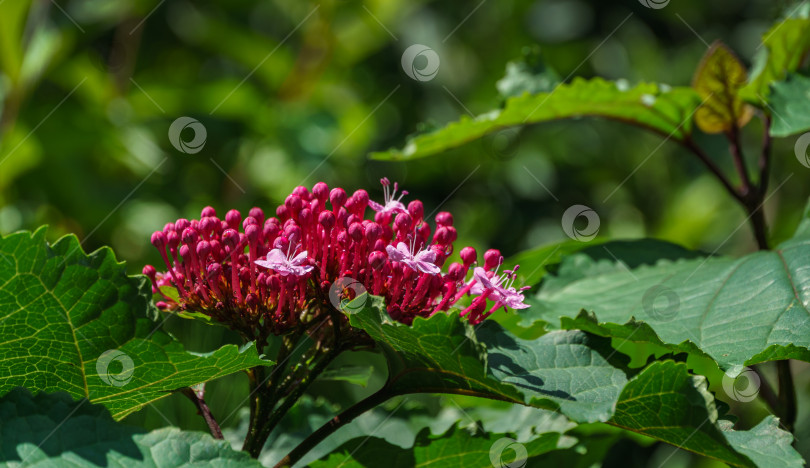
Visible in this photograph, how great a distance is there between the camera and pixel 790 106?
1.85 meters

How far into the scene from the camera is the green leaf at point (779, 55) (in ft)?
6.45

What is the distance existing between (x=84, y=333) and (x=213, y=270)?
25 cm

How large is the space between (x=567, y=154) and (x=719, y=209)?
2.96 feet

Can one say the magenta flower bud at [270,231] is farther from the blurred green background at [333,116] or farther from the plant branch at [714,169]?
the plant branch at [714,169]

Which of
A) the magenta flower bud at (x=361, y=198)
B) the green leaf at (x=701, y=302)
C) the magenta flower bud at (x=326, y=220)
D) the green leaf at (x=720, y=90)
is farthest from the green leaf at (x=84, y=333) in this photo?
the green leaf at (x=720, y=90)

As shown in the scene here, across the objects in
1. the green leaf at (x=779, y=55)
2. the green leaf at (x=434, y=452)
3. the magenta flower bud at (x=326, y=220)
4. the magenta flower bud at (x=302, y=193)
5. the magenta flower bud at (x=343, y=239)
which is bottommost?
the green leaf at (x=434, y=452)

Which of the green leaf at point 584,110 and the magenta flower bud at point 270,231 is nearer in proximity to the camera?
the magenta flower bud at point 270,231

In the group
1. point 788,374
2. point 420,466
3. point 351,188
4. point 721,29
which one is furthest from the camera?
point 721,29

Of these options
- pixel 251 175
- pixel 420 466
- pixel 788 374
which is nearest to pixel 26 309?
pixel 420 466

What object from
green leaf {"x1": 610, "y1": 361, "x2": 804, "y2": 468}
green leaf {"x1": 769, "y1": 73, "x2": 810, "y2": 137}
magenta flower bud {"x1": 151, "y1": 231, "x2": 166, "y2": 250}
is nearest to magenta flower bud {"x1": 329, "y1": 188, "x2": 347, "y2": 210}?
magenta flower bud {"x1": 151, "y1": 231, "x2": 166, "y2": 250}

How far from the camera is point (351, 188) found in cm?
379

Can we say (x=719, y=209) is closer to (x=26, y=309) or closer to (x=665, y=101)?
(x=665, y=101)

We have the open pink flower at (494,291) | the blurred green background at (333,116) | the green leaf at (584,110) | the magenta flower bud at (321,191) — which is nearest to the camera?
the open pink flower at (494,291)

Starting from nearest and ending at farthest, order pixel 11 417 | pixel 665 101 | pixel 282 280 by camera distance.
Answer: pixel 11 417
pixel 282 280
pixel 665 101
